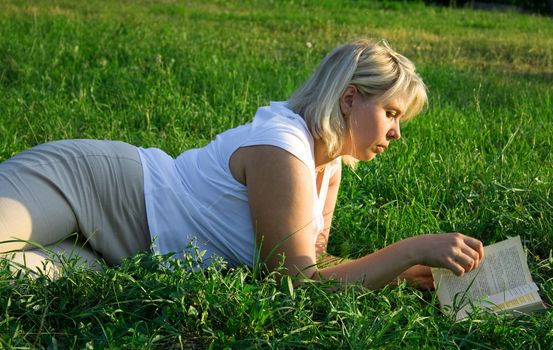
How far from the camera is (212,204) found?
10.6ft

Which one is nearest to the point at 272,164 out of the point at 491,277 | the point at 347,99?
the point at 347,99

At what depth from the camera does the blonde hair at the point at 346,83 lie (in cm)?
314

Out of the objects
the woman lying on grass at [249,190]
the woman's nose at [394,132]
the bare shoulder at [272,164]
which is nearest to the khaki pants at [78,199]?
the woman lying on grass at [249,190]

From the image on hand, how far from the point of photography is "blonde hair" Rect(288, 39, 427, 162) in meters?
3.14

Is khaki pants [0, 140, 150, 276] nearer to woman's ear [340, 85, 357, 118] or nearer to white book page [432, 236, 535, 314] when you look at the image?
woman's ear [340, 85, 357, 118]

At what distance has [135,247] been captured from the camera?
10.7ft

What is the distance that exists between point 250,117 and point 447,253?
264cm

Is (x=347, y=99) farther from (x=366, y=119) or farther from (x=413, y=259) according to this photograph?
(x=413, y=259)

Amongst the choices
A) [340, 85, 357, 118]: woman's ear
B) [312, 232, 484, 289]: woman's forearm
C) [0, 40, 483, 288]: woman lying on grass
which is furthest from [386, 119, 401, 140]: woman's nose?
[312, 232, 484, 289]: woman's forearm

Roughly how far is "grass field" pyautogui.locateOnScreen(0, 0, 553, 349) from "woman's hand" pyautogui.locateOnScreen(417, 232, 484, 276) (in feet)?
0.42

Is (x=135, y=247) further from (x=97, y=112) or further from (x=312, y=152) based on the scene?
(x=97, y=112)

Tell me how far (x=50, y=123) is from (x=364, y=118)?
244 cm

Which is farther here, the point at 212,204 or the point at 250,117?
the point at 250,117

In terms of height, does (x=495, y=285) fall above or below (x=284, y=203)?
below
